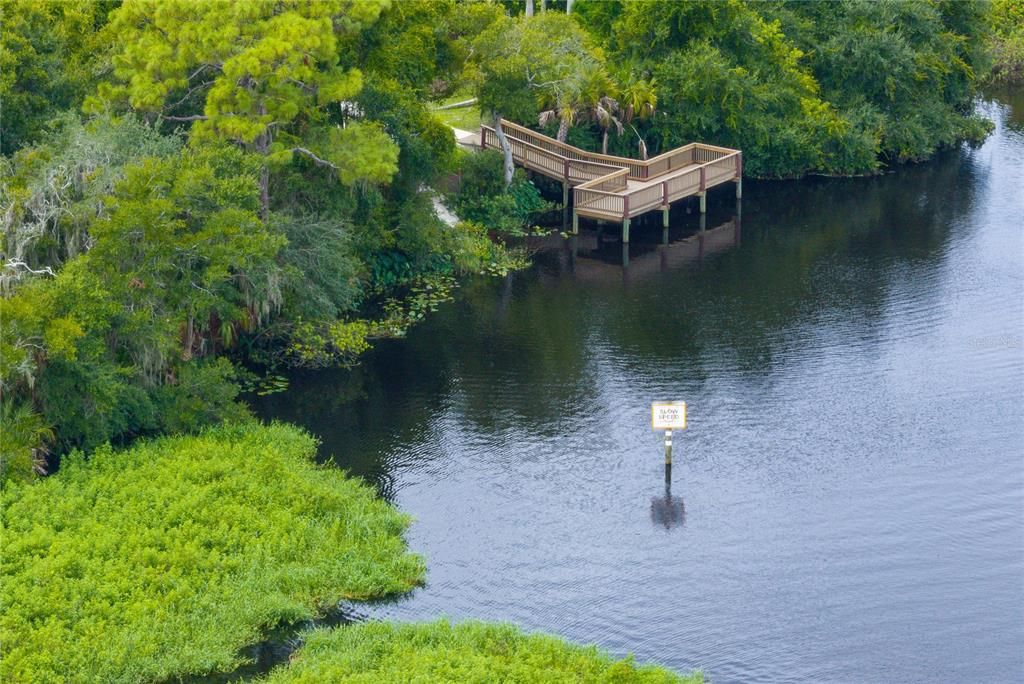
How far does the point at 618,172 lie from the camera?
5247 cm

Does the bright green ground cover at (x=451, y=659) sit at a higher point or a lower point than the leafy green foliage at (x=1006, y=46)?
lower

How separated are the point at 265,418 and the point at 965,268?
23.9m

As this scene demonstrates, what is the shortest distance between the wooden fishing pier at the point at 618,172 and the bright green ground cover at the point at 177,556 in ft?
70.7

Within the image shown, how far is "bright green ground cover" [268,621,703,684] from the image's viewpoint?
25.0 metres

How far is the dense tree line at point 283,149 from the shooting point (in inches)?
1282

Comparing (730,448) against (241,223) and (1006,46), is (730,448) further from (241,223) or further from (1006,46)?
(1006,46)

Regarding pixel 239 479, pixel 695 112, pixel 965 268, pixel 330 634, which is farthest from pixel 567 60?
pixel 330 634

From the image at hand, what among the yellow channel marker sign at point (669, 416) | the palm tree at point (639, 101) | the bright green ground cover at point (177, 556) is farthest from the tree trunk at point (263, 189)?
the palm tree at point (639, 101)

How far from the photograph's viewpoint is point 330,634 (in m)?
26.8

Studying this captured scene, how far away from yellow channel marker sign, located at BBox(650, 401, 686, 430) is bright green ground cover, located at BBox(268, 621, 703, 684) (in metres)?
7.56

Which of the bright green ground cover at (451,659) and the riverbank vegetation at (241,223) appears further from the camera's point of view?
the riverbank vegetation at (241,223)

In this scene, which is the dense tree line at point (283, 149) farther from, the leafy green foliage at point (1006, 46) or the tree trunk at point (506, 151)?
the leafy green foliage at point (1006, 46)

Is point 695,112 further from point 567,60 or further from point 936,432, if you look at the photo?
point 936,432

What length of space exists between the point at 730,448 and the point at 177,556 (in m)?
13.2
